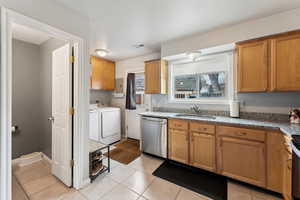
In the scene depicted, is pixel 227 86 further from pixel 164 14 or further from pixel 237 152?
pixel 164 14

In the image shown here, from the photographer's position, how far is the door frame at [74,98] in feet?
4.02

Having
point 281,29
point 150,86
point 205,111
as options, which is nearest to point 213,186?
point 205,111

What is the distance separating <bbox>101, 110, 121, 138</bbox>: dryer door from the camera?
3.51m

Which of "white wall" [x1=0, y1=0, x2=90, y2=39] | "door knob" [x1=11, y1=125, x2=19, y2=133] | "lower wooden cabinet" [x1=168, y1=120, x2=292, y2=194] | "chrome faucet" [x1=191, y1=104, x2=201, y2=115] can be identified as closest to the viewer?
"white wall" [x1=0, y1=0, x2=90, y2=39]

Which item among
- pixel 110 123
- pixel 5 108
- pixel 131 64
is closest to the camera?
pixel 5 108

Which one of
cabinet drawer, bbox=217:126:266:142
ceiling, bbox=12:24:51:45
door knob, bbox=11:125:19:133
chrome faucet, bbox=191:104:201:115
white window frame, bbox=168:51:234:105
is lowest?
door knob, bbox=11:125:19:133

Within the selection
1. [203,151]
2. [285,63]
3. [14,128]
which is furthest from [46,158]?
[285,63]

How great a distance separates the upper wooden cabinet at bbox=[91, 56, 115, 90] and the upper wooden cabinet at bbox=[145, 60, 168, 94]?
1.50 m

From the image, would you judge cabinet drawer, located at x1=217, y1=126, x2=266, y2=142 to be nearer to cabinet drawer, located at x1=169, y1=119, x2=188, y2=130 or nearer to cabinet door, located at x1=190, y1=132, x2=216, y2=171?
cabinet door, located at x1=190, y1=132, x2=216, y2=171

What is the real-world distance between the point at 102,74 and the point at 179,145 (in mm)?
2977

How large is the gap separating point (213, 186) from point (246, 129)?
A: 97cm

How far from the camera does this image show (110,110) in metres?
3.72

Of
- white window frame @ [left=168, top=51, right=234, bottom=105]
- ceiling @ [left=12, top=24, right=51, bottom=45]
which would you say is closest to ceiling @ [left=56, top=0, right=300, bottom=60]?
white window frame @ [left=168, top=51, right=234, bottom=105]

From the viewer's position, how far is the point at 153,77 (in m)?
3.15
